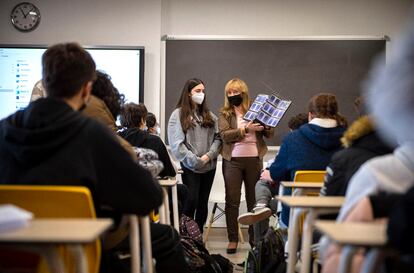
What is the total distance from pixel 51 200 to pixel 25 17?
425 centimetres

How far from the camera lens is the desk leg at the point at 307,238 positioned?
1729 millimetres

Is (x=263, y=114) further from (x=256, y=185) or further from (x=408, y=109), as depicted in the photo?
(x=408, y=109)

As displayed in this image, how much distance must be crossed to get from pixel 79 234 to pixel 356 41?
4568 millimetres

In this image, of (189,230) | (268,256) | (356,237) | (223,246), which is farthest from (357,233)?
(223,246)

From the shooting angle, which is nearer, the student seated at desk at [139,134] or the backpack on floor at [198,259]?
the backpack on floor at [198,259]

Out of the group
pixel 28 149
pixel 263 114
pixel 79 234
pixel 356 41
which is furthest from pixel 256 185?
pixel 79 234

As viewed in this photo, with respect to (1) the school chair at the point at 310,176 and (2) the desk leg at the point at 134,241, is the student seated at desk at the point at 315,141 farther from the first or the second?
(2) the desk leg at the point at 134,241

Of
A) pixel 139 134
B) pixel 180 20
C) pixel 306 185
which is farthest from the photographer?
pixel 180 20

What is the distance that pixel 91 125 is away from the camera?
1508 millimetres

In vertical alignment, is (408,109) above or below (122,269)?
above

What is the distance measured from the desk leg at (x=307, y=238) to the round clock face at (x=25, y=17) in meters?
4.20

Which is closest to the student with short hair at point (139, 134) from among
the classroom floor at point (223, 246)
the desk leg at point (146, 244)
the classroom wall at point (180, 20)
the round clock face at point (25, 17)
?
the classroom floor at point (223, 246)

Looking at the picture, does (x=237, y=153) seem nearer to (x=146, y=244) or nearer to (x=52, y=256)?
(x=146, y=244)

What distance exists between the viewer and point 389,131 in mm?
1103
